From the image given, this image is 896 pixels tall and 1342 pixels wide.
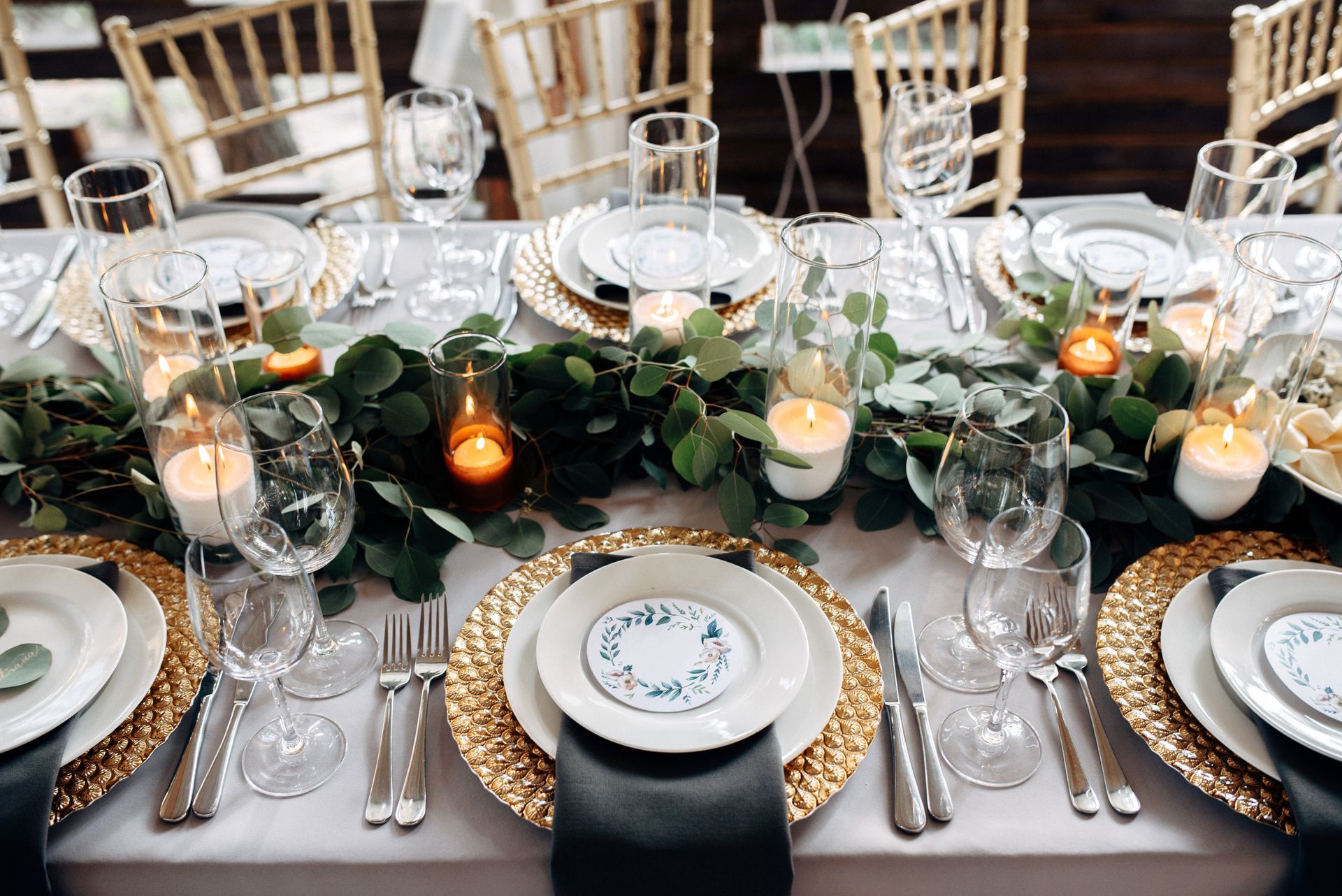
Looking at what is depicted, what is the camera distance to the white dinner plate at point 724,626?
0.87 metres

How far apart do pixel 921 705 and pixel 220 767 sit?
1.92 feet

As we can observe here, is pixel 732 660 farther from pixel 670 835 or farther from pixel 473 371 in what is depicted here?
pixel 473 371

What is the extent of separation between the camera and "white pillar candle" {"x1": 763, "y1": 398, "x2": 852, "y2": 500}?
110 cm

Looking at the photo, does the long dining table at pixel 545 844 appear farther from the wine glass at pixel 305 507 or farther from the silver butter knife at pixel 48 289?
the silver butter knife at pixel 48 289

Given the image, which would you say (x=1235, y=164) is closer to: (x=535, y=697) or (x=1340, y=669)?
(x=1340, y=669)

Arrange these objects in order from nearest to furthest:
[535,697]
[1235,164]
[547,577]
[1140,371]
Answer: [535,697] < [547,577] < [1140,371] < [1235,164]

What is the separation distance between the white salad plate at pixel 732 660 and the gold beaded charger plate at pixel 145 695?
285 millimetres

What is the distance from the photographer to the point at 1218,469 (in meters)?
1.07

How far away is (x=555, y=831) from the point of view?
0.81 meters

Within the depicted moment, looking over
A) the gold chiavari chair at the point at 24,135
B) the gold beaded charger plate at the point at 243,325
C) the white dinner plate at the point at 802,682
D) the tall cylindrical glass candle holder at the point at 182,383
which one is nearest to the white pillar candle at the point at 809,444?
the white dinner plate at the point at 802,682

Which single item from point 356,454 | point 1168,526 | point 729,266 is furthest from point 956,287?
point 356,454

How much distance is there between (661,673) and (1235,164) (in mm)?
1072

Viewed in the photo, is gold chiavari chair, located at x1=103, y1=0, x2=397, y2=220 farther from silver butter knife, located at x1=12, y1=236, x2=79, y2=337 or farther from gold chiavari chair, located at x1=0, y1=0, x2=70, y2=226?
silver butter knife, located at x1=12, y1=236, x2=79, y2=337

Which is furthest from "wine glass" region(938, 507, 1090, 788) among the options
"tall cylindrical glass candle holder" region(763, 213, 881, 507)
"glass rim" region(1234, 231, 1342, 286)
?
"glass rim" region(1234, 231, 1342, 286)
